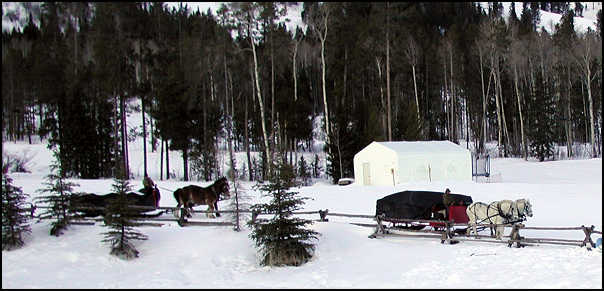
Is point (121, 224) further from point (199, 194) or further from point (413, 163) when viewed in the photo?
point (413, 163)

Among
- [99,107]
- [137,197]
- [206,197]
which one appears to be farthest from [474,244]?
[99,107]

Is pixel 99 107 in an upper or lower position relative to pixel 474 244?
upper

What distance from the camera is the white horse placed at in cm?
1429

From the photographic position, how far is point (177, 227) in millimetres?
16984

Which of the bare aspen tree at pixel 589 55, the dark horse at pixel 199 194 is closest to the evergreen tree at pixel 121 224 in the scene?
the dark horse at pixel 199 194

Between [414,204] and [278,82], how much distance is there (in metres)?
30.7

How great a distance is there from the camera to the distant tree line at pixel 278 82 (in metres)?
34.6

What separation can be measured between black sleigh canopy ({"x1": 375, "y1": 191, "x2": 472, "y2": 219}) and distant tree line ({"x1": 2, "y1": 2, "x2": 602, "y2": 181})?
11980 millimetres

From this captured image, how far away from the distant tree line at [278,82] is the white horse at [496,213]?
14298 mm

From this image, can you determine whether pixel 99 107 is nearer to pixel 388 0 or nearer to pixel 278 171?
pixel 388 0

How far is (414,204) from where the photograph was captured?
1592 centimetres

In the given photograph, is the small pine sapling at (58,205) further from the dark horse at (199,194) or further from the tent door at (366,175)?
the tent door at (366,175)

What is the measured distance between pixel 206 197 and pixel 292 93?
26817 millimetres

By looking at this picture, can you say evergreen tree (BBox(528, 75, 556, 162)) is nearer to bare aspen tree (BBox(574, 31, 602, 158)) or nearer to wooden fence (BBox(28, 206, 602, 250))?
bare aspen tree (BBox(574, 31, 602, 158))
